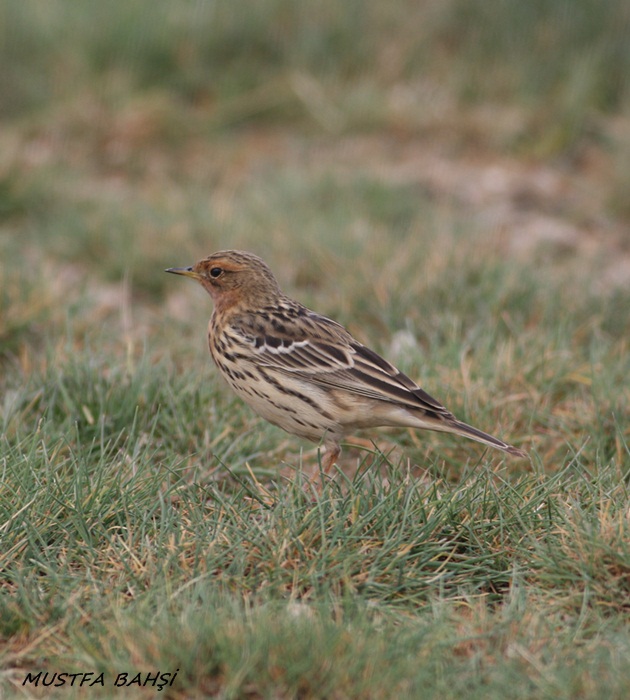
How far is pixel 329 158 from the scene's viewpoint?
9562mm

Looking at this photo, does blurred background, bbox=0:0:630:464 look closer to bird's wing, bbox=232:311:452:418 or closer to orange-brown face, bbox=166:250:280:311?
orange-brown face, bbox=166:250:280:311

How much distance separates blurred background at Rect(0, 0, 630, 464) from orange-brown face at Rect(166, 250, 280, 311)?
1.02 m

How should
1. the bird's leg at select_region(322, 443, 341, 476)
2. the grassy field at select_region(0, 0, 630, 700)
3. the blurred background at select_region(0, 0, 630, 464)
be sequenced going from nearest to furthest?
the grassy field at select_region(0, 0, 630, 700) < the bird's leg at select_region(322, 443, 341, 476) < the blurred background at select_region(0, 0, 630, 464)

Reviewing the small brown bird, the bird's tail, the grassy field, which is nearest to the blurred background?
the grassy field

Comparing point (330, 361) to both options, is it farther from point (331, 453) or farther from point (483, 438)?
point (483, 438)

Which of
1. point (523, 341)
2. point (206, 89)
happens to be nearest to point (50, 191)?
point (206, 89)

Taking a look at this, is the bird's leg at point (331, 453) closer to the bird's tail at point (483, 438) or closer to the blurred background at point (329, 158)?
the bird's tail at point (483, 438)

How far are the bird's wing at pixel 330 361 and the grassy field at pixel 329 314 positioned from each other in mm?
314

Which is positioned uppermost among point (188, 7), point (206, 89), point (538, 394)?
point (188, 7)

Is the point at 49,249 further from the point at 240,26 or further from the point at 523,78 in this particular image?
the point at 523,78

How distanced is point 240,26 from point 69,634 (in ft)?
25.9

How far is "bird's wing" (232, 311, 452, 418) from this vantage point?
457 cm

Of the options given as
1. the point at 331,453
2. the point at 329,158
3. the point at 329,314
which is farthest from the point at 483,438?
the point at 329,158

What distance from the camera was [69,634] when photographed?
3.39m
